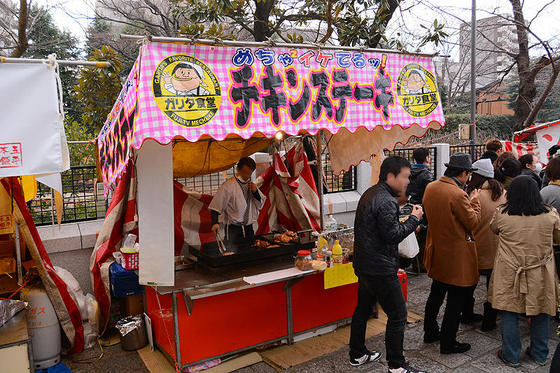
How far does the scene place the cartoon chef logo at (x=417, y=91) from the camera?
4.92 meters

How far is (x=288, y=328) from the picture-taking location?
17.2ft

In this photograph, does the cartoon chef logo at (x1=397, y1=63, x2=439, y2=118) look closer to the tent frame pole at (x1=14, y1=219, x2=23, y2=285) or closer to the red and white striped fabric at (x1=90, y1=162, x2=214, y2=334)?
the red and white striped fabric at (x1=90, y1=162, x2=214, y2=334)

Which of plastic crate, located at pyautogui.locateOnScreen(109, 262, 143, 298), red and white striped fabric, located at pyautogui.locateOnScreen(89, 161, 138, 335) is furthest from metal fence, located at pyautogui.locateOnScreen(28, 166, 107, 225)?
plastic crate, located at pyautogui.locateOnScreen(109, 262, 143, 298)

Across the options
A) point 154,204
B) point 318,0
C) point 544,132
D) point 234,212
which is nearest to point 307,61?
point 154,204

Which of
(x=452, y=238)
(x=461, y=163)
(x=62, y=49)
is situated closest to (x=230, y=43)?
(x=461, y=163)

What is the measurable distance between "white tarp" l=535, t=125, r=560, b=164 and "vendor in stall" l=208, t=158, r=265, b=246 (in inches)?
238

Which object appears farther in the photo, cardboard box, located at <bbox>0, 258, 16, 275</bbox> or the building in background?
the building in background

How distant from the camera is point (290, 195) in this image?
6.75 m

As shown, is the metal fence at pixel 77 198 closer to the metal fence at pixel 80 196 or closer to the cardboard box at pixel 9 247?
the metal fence at pixel 80 196

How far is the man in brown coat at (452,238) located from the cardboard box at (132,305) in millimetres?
3822

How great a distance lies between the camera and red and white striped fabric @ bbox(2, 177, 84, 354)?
4.90 m

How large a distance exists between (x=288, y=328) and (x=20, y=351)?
281cm

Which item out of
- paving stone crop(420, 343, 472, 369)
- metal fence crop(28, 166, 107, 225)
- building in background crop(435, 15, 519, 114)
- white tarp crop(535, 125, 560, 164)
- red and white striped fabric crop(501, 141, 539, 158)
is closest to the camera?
paving stone crop(420, 343, 472, 369)

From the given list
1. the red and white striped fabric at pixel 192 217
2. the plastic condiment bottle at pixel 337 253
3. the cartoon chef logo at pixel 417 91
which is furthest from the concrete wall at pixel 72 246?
the cartoon chef logo at pixel 417 91
